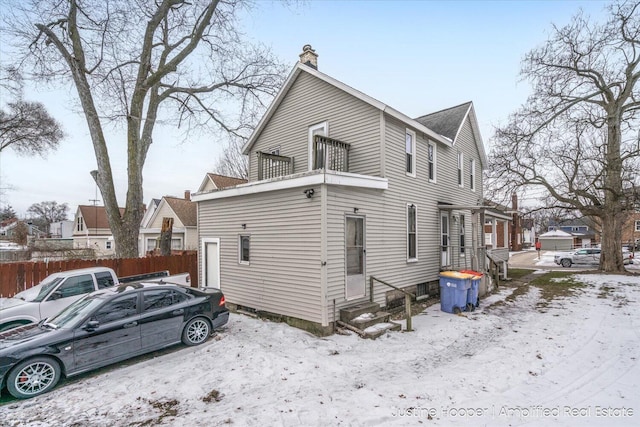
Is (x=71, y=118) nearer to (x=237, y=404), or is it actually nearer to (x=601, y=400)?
(x=237, y=404)

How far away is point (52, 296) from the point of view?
24.7ft

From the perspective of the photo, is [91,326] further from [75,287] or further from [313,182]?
[313,182]

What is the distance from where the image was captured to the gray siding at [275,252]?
770 centimetres

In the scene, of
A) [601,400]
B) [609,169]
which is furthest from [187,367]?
[609,169]

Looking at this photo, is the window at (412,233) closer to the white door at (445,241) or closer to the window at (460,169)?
the white door at (445,241)

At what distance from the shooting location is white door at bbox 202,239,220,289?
10734 mm

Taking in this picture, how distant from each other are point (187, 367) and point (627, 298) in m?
14.4

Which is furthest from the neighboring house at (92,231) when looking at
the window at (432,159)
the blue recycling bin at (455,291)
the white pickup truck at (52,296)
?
the blue recycling bin at (455,291)

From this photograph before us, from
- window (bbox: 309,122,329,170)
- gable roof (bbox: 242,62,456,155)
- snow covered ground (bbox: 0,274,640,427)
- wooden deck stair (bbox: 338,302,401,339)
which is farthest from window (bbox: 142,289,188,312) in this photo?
gable roof (bbox: 242,62,456,155)

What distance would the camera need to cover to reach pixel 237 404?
446cm

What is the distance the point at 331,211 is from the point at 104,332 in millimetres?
5091

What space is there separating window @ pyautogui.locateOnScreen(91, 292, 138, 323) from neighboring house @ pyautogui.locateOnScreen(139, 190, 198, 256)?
19378mm

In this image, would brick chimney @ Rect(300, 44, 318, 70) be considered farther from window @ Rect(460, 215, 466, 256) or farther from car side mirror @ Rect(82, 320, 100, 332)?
car side mirror @ Rect(82, 320, 100, 332)

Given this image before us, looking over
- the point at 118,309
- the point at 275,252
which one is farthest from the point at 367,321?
the point at 118,309
